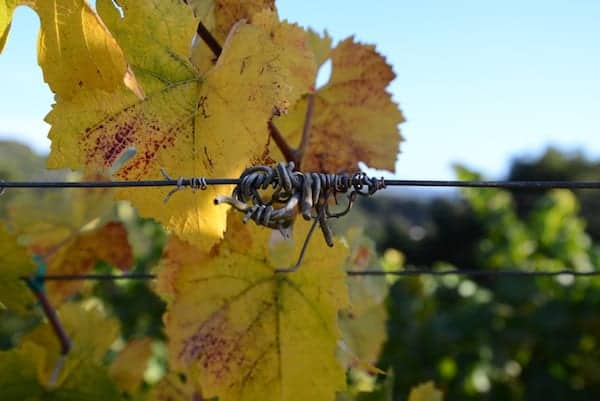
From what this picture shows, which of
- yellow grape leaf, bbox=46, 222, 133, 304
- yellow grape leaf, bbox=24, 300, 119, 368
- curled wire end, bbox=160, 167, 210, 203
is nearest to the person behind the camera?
curled wire end, bbox=160, 167, 210, 203

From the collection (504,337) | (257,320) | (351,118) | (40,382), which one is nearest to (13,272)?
(40,382)

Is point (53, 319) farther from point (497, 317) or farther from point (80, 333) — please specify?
point (497, 317)

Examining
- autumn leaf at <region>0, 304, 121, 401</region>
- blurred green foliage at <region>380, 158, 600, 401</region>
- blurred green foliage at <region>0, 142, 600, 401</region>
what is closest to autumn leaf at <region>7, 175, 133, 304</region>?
autumn leaf at <region>0, 304, 121, 401</region>

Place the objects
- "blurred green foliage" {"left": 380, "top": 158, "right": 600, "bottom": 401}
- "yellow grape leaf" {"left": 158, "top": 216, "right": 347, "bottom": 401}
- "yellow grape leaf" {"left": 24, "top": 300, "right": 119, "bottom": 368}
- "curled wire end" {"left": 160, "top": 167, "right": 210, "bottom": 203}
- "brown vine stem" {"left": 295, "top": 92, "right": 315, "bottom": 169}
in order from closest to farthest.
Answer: "curled wire end" {"left": 160, "top": 167, "right": 210, "bottom": 203} < "yellow grape leaf" {"left": 158, "top": 216, "right": 347, "bottom": 401} < "brown vine stem" {"left": 295, "top": 92, "right": 315, "bottom": 169} < "yellow grape leaf" {"left": 24, "top": 300, "right": 119, "bottom": 368} < "blurred green foliage" {"left": 380, "top": 158, "right": 600, "bottom": 401}

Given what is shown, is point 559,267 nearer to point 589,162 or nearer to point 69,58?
point 69,58

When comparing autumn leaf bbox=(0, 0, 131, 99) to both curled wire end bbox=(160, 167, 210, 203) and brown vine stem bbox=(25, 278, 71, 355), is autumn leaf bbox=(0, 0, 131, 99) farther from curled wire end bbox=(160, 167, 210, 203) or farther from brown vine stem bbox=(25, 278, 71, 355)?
brown vine stem bbox=(25, 278, 71, 355)

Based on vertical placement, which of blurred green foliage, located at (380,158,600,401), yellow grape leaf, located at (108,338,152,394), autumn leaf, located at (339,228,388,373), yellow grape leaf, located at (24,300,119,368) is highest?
autumn leaf, located at (339,228,388,373)
